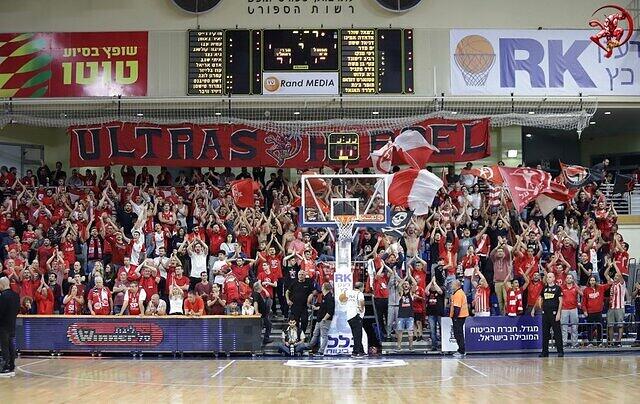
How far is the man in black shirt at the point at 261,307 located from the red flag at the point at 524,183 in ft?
25.9

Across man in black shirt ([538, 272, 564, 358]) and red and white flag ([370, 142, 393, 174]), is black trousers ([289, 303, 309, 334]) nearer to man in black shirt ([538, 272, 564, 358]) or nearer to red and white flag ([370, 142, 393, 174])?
red and white flag ([370, 142, 393, 174])

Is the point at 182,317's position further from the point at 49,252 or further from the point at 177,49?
the point at 177,49

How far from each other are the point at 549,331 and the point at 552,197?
5399 mm

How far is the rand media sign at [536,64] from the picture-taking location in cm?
2952

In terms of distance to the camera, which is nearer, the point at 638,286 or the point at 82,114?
the point at 638,286

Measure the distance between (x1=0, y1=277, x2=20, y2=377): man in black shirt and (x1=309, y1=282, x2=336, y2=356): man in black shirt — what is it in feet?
23.3

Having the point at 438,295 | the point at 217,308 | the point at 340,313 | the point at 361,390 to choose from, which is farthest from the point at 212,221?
the point at 361,390

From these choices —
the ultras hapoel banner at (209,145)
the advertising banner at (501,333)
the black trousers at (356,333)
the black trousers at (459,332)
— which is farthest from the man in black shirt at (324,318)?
the ultras hapoel banner at (209,145)

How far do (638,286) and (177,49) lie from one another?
53.3 feet

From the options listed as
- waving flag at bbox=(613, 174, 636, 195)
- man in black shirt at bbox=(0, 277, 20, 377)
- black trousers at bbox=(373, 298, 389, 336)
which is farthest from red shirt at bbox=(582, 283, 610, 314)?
man in black shirt at bbox=(0, 277, 20, 377)

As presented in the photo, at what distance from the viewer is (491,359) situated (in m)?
20.8

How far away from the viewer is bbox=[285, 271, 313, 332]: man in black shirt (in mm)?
21609

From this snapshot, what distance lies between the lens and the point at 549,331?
2141 cm

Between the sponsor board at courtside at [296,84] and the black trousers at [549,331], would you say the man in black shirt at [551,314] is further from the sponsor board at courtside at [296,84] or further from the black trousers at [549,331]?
the sponsor board at courtside at [296,84]
